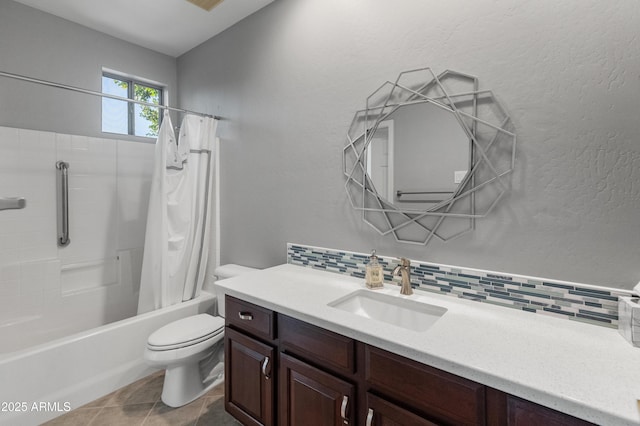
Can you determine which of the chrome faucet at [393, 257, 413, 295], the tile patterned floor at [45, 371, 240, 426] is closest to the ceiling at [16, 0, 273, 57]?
the chrome faucet at [393, 257, 413, 295]

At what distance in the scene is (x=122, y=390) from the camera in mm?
2072

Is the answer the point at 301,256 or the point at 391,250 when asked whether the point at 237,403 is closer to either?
the point at 301,256

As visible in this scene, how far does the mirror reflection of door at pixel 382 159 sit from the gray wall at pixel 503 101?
0.22 meters

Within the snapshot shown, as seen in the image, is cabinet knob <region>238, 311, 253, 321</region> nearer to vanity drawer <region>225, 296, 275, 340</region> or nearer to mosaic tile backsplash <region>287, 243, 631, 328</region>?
vanity drawer <region>225, 296, 275, 340</region>

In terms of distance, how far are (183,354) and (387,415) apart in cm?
136

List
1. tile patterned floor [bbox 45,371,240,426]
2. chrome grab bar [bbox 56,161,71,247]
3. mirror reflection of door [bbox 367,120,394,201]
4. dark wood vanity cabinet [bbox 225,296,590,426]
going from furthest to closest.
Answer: chrome grab bar [bbox 56,161,71,247], tile patterned floor [bbox 45,371,240,426], mirror reflection of door [bbox 367,120,394,201], dark wood vanity cabinet [bbox 225,296,590,426]

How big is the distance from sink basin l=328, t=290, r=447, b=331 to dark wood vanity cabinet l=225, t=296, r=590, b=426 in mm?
259

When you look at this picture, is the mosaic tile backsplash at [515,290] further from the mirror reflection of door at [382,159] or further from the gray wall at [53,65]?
the gray wall at [53,65]

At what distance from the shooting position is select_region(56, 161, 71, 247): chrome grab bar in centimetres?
233

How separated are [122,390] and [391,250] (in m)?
2.02

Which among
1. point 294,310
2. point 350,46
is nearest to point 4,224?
point 294,310

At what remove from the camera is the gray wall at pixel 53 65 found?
2.22m

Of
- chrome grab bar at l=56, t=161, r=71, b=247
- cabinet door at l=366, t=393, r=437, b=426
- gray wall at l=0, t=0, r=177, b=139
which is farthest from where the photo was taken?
chrome grab bar at l=56, t=161, r=71, b=247

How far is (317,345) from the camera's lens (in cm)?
122
